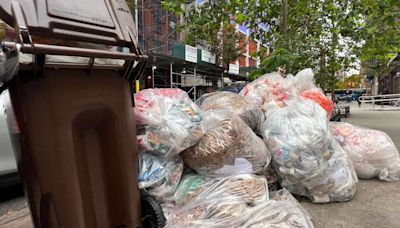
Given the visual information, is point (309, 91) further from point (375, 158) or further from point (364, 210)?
point (364, 210)

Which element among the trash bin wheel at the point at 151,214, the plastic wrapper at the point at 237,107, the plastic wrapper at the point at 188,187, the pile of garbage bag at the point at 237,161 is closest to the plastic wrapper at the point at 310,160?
the pile of garbage bag at the point at 237,161

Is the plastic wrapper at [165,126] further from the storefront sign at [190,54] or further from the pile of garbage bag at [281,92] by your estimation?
the storefront sign at [190,54]

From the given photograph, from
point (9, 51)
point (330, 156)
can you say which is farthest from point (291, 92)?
point (9, 51)

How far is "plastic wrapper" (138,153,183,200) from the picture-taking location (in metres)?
2.28

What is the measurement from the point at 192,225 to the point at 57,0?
1476 millimetres

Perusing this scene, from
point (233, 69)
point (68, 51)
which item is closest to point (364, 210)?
point (68, 51)

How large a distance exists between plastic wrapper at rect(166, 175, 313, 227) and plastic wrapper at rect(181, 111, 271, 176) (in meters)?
0.16

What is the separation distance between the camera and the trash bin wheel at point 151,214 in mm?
2164

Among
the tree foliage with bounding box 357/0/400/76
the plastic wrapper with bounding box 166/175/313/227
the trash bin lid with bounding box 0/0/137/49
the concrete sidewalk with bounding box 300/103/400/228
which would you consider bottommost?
the concrete sidewalk with bounding box 300/103/400/228

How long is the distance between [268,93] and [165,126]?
219cm

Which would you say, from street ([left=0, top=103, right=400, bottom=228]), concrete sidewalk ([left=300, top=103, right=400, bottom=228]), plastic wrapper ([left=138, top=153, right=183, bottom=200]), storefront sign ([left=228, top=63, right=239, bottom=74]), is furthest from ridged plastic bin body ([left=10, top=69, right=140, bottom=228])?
storefront sign ([left=228, top=63, right=239, bottom=74])

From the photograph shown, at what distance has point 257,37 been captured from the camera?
8422mm

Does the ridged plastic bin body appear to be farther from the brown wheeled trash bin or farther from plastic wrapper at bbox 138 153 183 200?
plastic wrapper at bbox 138 153 183 200

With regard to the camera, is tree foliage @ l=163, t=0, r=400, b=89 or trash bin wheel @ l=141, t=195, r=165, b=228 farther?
tree foliage @ l=163, t=0, r=400, b=89
